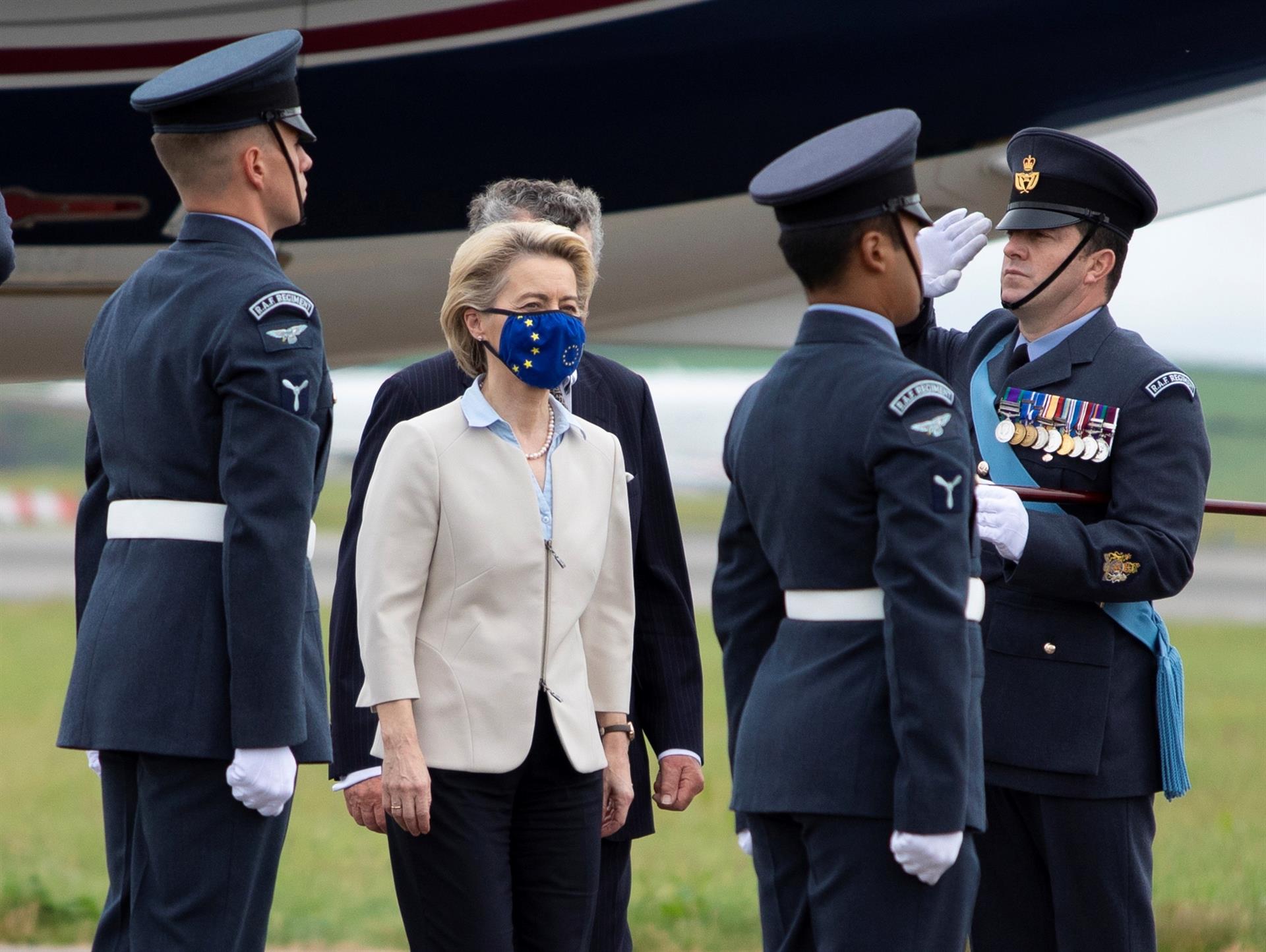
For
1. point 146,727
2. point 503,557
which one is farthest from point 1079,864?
point 146,727

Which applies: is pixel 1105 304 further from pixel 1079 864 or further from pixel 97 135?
pixel 97 135

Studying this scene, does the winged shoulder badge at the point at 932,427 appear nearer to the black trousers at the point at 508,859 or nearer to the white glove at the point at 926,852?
the white glove at the point at 926,852

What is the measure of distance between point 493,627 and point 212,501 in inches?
17.5

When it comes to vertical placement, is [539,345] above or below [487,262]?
below

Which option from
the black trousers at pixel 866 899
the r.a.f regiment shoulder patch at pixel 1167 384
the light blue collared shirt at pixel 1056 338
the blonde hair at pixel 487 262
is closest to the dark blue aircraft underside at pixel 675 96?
the light blue collared shirt at pixel 1056 338

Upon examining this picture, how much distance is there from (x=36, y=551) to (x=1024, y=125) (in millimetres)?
18267

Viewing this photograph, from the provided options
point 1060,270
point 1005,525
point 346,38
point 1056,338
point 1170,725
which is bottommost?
point 1170,725

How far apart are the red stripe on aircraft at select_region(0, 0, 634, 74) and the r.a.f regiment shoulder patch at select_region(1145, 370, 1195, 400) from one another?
7.35ft

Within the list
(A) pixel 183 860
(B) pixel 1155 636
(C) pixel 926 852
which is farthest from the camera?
(B) pixel 1155 636

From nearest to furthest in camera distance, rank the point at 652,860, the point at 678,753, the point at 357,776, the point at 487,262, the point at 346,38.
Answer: the point at 487,262
the point at 357,776
the point at 678,753
the point at 346,38
the point at 652,860

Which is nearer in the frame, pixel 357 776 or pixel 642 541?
pixel 357 776

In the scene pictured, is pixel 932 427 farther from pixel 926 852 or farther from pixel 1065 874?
pixel 1065 874

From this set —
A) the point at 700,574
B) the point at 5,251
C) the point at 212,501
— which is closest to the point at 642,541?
the point at 212,501

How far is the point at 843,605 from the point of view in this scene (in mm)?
2191
